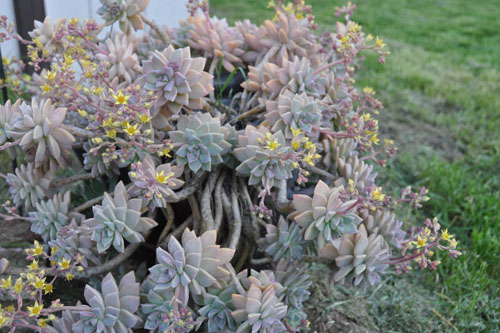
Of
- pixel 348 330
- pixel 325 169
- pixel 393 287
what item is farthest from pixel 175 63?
pixel 393 287

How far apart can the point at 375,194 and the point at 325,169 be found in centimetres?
45

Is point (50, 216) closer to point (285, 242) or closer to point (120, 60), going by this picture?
point (120, 60)

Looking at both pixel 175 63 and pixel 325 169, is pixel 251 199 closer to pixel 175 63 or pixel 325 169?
pixel 325 169

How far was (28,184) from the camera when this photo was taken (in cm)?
149

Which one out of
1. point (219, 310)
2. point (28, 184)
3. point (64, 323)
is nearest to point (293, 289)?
point (219, 310)

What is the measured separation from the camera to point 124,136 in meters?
1.43

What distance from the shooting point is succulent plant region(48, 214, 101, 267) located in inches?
50.6

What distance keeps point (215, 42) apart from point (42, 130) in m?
0.72

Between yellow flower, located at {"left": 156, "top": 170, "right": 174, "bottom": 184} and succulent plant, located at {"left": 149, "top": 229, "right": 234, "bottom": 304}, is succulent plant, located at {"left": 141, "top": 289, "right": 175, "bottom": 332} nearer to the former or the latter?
succulent plant, located at {"left": 149, "top": 229, "right": 234, "bottom": 304}

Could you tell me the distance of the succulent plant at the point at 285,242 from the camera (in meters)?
1.38

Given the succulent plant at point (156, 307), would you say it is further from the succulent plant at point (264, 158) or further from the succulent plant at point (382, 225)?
the succulent plant at point (382, 225)

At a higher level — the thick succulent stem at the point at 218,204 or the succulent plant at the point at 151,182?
the succulent plant at the point at 151,182

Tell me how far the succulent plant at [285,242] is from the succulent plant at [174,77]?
1.42ft

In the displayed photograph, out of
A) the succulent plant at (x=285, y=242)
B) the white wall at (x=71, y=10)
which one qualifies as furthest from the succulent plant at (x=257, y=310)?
the white wall at (x=71, y=10)
